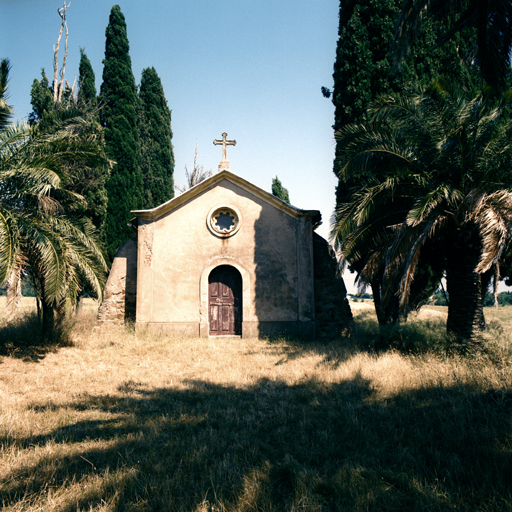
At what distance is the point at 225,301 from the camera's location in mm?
12844

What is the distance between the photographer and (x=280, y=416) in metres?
5.02

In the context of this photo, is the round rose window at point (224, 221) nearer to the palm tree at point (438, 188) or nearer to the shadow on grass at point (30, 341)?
the palm tree at point (438, 188)

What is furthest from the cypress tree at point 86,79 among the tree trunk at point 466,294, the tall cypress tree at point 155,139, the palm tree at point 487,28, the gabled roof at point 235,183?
the tree trunk at point 466,294

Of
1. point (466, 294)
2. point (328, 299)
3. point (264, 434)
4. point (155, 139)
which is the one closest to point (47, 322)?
point (264, 434)

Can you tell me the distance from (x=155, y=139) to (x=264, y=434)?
2298 centimetres

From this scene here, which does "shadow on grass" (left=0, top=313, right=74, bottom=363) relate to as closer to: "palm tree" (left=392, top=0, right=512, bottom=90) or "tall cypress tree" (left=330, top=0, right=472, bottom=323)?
"tall cypress tree" (left=330, top=0, right=472, bottom=323)

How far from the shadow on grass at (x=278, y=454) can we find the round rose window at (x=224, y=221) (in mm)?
7735

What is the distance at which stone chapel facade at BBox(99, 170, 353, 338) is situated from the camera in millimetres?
12375

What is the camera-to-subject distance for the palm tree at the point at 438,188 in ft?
24.3

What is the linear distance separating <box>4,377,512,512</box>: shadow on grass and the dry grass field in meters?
0.02

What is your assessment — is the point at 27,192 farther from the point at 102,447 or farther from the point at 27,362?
the point at 102,447

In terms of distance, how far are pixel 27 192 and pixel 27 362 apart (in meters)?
4.03

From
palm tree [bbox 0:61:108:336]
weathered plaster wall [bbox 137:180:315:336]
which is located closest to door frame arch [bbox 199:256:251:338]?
weathered plaster wall [bbox 137:180:315:336]

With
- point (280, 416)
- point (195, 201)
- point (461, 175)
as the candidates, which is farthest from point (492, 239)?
point (195, 201)
